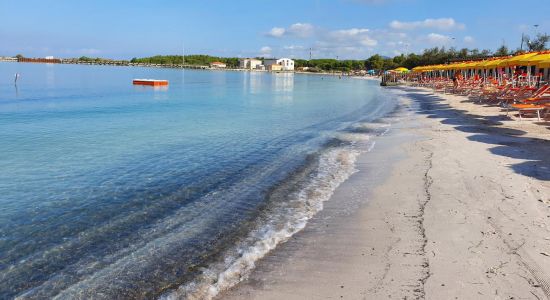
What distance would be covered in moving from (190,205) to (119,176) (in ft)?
9.03

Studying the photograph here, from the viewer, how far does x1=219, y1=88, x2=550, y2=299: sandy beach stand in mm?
4227

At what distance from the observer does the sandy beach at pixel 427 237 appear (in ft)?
13.9

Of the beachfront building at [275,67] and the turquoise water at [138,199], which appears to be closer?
the turquoise water at [138,199]

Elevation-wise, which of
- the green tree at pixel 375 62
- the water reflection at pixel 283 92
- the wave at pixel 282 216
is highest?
the green tree at pixel 375 62

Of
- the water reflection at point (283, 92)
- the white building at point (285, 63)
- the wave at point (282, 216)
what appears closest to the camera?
the wave at point (282, 216)

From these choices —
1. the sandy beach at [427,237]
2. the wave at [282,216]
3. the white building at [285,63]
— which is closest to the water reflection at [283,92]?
the wave at [282,216]

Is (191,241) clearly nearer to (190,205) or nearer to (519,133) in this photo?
(190,205)

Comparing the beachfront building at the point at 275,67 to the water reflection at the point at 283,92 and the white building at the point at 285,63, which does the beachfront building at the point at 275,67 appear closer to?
the white building at the point at 285,63

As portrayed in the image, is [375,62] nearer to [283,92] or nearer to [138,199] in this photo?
[283,92]

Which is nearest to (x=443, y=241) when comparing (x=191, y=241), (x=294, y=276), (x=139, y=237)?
(x=294, y=276)

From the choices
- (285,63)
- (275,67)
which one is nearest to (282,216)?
(275,67)

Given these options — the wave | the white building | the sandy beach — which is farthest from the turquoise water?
the white building

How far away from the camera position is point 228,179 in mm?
9250

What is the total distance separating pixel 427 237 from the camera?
17.9 feet
